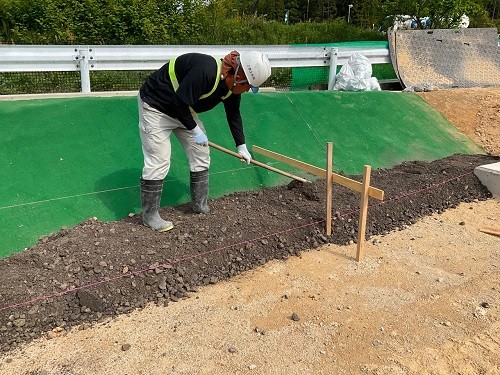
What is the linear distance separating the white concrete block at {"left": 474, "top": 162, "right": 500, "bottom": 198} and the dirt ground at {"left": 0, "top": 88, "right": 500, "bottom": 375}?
1.12 metres

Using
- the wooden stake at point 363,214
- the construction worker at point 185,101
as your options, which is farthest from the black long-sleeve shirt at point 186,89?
the wooden stake at point 363,214

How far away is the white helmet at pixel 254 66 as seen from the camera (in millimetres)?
3885

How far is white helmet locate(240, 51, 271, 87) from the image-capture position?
12.7 ft

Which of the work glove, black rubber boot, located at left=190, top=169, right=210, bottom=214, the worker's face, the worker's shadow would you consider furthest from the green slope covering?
the worker's face

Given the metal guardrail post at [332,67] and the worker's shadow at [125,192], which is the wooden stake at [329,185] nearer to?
the worker's shadow at [125,192]

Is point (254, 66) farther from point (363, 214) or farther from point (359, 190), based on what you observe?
point (363, 214)

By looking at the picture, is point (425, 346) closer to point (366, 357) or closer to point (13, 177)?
point (366, 357)

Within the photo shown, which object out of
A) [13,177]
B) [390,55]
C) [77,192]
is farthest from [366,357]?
[390,55]

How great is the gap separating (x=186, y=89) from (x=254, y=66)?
2.02ft

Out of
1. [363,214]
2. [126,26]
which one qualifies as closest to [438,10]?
[126,26]

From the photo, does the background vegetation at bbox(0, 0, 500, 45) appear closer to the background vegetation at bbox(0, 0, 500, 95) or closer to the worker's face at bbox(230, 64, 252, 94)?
the background vegetation at bbox(0, 0, 500, 95)

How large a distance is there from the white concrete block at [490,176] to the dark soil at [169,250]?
2.46 feet

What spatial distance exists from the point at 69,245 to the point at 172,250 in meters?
0.89

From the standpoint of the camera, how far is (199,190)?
15.4 ft
